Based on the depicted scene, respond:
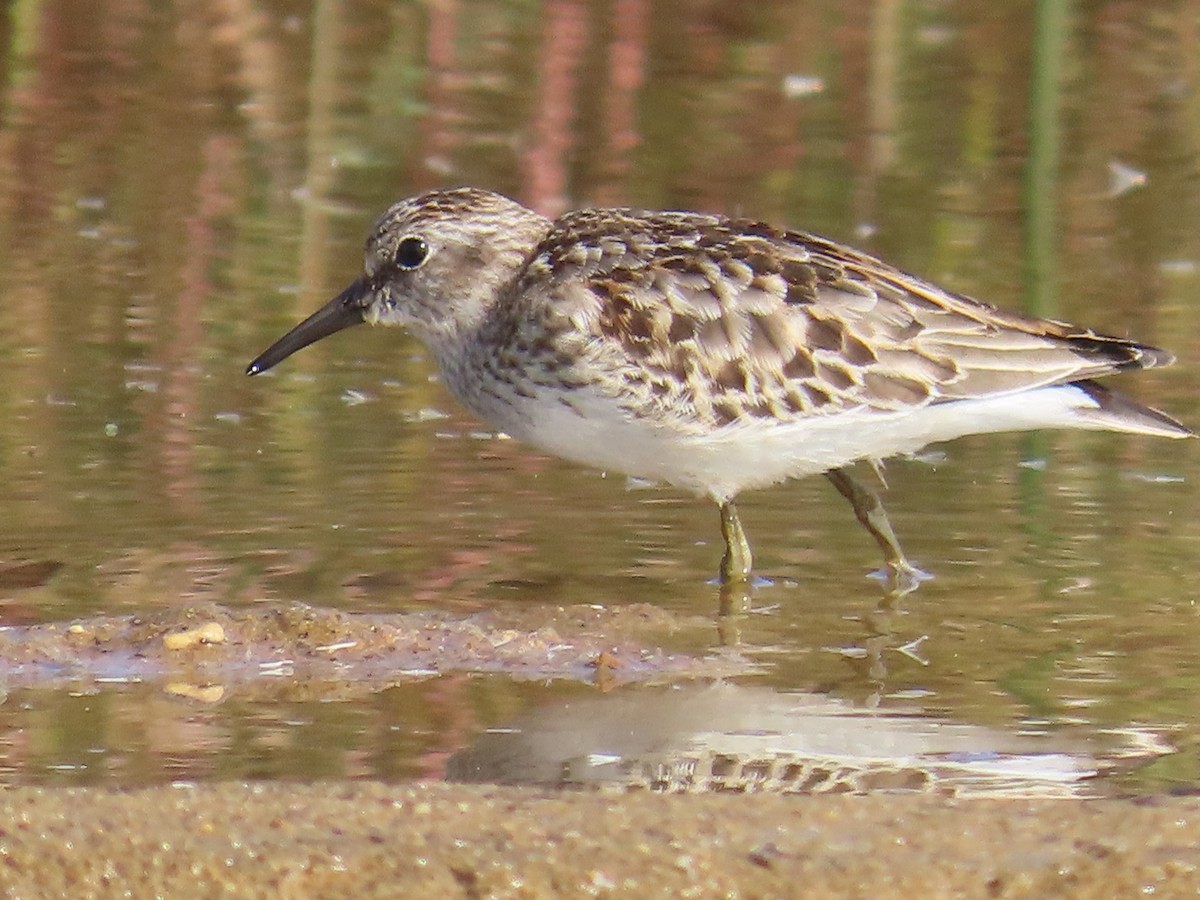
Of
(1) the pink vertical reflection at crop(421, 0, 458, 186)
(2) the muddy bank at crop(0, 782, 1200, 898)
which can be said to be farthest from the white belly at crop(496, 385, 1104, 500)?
(1) the pink vertical reflection at crop(421, 0, 458, 186)

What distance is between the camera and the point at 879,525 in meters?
6.95

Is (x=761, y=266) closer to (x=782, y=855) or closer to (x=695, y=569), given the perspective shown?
(x=695, y=569)

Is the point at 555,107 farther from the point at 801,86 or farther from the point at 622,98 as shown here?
the point at 801,86

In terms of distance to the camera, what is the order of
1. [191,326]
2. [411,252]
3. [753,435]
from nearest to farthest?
[753,435], [411,252], [191,326]

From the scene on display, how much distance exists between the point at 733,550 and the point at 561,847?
2.57 m

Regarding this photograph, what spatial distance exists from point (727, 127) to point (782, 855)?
29.8ft

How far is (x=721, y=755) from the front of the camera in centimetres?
517

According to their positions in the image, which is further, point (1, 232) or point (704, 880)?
point (1, 232)

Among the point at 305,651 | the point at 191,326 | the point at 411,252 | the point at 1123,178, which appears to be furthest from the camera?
the point at 1123,178

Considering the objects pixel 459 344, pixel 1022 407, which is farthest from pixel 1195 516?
pixel 459 344

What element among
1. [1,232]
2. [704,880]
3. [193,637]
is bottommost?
[1,232]

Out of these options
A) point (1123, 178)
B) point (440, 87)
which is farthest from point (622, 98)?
point (1123, 178)

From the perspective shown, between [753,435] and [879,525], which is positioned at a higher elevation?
[753,435]

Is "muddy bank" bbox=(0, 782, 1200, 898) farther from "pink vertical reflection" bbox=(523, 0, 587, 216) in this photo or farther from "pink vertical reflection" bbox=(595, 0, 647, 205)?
"pink vertical reflection" bbox=(595, 0, 647, 205)
